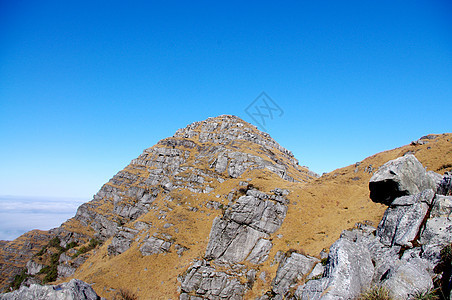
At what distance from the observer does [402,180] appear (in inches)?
733

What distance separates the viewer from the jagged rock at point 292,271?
2791 cm

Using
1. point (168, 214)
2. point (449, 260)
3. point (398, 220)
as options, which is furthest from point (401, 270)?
point (168, 214)

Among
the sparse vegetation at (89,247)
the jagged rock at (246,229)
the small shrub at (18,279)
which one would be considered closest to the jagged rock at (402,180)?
the jagged rock at (246,229)

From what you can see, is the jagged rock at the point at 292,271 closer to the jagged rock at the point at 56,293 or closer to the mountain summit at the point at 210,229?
the mountain summit at the point at 210,229

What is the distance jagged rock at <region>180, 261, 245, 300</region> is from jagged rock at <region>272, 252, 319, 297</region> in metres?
7.14

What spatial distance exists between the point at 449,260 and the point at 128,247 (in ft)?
202

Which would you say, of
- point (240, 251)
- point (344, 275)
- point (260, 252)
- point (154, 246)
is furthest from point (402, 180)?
point (154, 246)

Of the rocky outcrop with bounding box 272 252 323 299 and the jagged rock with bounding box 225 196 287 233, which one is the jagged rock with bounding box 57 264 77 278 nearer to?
the jagged rock with bounding box 225 196 287 233

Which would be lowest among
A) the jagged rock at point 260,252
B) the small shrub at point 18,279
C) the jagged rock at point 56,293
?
the small shrub at point 18,279

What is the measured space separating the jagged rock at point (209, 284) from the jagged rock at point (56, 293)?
17174mm

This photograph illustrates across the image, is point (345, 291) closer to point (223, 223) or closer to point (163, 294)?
point (223, 223)

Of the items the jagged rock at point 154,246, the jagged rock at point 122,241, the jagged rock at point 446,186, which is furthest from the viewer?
the jagged rock at point 122,241

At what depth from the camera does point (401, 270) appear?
12703mm

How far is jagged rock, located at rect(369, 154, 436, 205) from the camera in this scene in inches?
731
